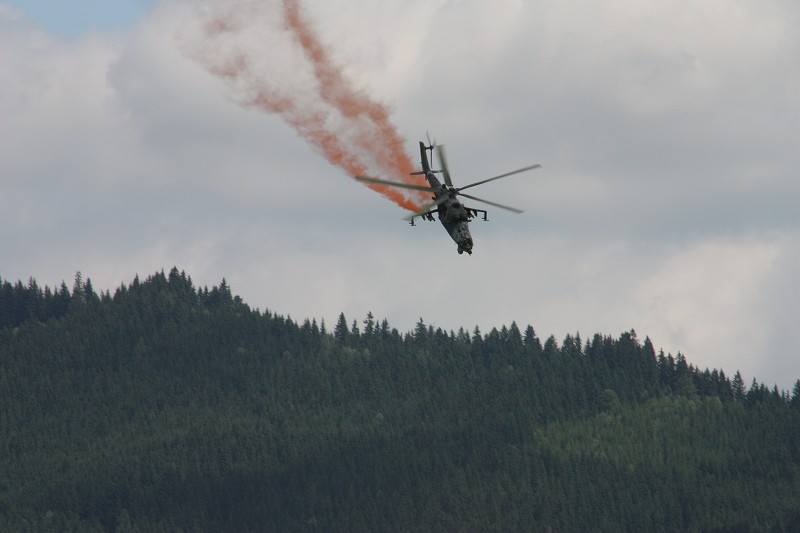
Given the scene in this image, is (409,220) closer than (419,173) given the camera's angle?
Yes

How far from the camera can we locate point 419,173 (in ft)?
358

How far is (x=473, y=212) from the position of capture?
332 feet

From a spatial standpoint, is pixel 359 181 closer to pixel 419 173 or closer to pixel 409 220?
pixel 409 220

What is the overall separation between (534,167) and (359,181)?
10.1m

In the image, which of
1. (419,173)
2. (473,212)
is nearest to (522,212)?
(473,212)

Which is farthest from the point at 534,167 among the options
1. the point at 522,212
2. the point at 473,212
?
the point at 473,212

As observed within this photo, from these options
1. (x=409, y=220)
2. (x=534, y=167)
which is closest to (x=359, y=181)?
(x=409, y=220)

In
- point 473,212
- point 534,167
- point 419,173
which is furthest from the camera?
point 419,173

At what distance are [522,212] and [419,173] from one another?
1784 centimetres

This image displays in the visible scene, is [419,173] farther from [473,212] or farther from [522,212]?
[522,212]

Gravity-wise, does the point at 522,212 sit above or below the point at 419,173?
below

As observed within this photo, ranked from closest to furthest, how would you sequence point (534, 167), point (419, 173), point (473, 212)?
point (534, 167) < point (473, 212) < point (419, 173)

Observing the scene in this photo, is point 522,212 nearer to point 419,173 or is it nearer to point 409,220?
point 409,220

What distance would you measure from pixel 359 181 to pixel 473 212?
1044 cm
